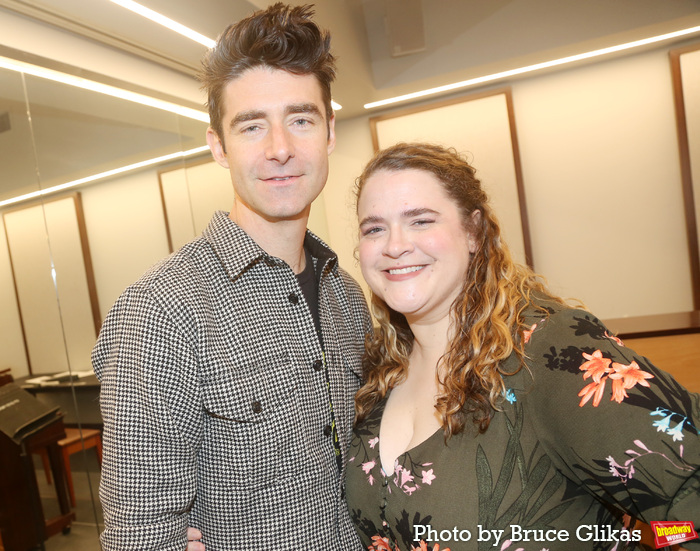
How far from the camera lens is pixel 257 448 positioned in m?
1.22

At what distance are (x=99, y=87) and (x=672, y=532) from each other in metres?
3.24

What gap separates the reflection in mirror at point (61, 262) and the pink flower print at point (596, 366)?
2.34 meters

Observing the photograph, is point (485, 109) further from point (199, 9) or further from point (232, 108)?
point (232, 108)

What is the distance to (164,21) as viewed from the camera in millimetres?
2723

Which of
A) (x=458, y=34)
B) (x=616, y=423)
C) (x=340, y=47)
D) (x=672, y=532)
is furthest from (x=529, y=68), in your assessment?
(x=672, y=532)

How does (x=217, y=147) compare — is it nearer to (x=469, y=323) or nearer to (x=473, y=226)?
(x=473, y=226)

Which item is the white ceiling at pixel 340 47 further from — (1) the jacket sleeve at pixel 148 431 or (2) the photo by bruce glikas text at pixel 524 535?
(2) the photo by bruce glikas text at pixel 524 535

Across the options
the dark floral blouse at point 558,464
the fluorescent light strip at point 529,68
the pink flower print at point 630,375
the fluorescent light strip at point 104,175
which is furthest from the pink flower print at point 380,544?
the fluorescent light strip at point 529,68

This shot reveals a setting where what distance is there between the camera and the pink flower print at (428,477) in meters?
1.19

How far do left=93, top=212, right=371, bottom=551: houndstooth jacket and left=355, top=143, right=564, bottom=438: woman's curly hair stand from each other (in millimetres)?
238

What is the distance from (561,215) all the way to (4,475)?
16.2 feet

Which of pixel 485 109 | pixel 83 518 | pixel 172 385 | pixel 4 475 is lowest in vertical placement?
pixel 83 518

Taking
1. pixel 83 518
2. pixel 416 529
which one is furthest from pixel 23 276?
pixel 416 529

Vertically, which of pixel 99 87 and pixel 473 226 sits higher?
pixel 99 87
